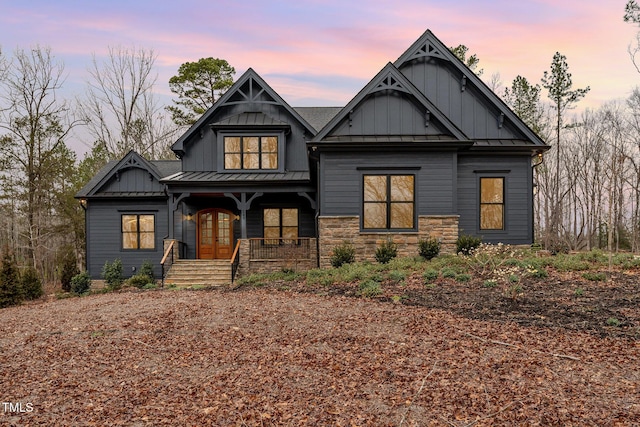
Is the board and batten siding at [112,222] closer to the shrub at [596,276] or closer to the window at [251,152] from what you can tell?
the window at [251,152]

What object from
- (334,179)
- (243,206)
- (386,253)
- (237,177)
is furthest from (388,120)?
(237,177)

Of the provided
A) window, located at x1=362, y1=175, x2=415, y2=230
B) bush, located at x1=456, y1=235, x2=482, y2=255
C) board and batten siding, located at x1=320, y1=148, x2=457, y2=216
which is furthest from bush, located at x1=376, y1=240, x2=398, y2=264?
bush, located at x1=456, y1=235, x2=482, y2=255

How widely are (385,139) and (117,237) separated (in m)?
13.2

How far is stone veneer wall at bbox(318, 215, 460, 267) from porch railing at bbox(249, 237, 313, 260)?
177cm

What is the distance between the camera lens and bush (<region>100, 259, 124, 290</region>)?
17547 mm

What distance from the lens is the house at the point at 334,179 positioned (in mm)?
14398

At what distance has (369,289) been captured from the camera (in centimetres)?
1027

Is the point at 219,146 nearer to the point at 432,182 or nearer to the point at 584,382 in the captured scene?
the point at 432,182

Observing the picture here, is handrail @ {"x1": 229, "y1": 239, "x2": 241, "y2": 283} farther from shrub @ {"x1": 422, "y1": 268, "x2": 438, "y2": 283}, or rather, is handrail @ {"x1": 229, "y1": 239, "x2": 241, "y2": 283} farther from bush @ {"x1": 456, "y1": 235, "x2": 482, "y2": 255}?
bush @ {"x1": 456, "y1": 235, "x2": 482, "y2": 255}

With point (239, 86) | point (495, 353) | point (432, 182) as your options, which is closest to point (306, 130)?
point (239, 86)

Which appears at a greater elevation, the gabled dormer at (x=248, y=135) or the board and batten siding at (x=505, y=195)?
the gabled dormer at (x=248, y=135)

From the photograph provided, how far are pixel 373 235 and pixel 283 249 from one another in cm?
400

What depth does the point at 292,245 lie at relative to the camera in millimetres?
16828

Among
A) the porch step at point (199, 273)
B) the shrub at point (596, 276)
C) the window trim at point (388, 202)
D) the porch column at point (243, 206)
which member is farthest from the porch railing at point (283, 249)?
the shrub at point (596, 276)
